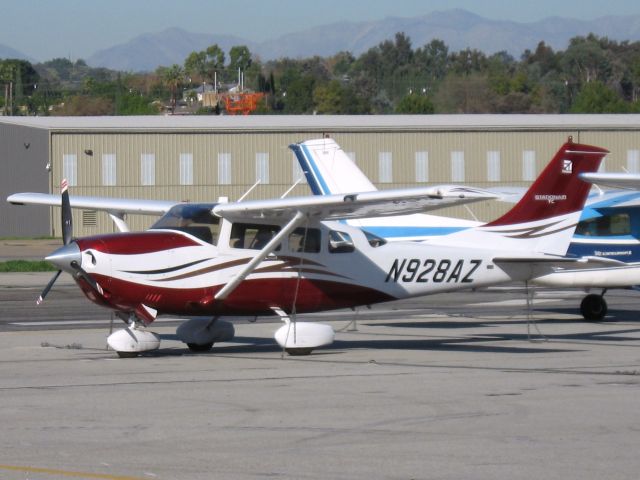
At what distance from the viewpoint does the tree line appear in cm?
11388

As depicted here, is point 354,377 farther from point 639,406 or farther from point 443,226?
point 443,226

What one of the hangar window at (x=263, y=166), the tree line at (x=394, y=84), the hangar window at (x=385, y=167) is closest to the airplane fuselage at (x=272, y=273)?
the hangar window at (x=263, y=166)

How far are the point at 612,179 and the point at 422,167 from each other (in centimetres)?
3345

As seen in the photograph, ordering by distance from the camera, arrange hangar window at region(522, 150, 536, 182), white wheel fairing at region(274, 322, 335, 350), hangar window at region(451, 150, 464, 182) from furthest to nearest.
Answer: hangar window at region(522, 150, 536, 182) < hangar window at region(451, 150, 464, 182) < white wheel fairing at region(274, 322, 335, 350)

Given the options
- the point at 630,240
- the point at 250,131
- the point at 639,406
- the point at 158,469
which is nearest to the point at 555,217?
the point at 630,240

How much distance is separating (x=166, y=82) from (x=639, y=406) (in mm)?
142013

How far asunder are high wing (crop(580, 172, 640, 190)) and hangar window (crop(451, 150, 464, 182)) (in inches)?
1263

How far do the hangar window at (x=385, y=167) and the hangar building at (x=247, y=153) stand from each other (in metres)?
0.04

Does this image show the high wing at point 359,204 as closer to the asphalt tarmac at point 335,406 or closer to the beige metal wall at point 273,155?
the asphalt tarmac at point 335,406

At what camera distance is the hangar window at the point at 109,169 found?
47.8 metres

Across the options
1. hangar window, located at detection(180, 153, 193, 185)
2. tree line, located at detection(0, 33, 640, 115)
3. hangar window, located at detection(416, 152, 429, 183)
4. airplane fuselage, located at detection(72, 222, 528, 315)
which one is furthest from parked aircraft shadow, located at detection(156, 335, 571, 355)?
tree line, located at detection(0, 33, 640, 115)

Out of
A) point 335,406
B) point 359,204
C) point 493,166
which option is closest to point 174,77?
point 493,166

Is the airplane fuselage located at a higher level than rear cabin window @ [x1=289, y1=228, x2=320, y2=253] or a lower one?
lower

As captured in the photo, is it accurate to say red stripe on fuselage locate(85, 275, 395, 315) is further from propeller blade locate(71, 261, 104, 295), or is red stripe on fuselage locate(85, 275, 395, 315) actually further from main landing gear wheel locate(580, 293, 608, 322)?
main landing gear wheel locate(580, 293, 608, 322)
